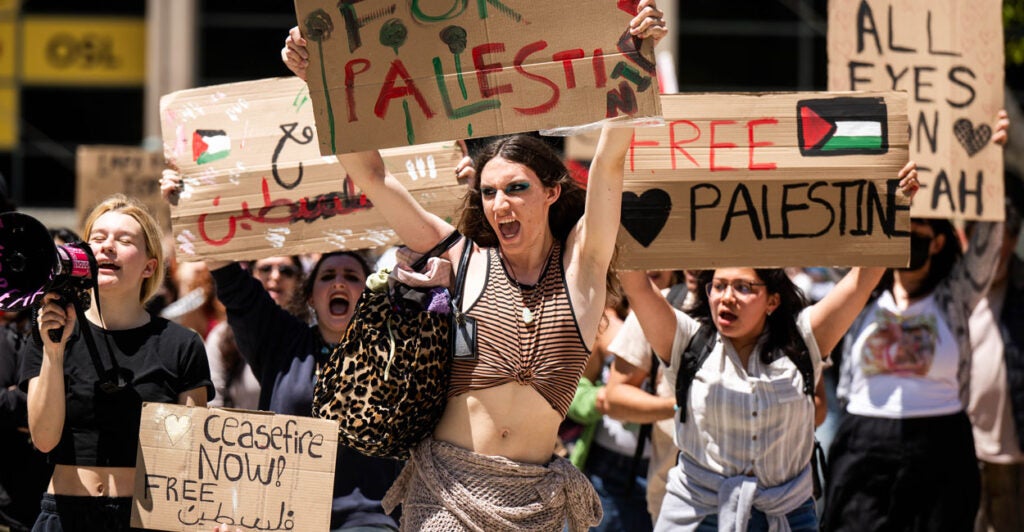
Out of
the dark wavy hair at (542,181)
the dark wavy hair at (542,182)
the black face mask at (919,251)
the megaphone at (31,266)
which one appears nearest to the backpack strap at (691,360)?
the dark wavy hair at (542,182)

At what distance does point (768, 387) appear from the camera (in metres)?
5.12

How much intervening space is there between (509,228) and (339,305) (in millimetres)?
1471

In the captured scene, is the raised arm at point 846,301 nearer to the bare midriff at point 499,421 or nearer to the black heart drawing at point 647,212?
the black heart drawing at point 647,212

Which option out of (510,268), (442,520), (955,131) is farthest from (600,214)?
(955,131)

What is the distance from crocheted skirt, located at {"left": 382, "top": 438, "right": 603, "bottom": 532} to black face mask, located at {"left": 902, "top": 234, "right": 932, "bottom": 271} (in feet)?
8.95

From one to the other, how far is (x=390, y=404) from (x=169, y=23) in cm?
1562

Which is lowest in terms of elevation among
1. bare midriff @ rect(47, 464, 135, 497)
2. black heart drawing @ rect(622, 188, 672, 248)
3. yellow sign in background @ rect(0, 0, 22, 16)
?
bare midriff @ rect(47, 464, 135, 497)

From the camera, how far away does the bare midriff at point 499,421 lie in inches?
164

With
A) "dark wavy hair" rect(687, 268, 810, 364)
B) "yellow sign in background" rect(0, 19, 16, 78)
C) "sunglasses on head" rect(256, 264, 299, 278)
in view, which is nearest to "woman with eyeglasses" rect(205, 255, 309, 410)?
"sunglasses on head" rect(256, 264, 299, 278)

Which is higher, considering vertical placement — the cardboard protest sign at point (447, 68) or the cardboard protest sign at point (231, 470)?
the cardboard protest sign at point (447, 68)

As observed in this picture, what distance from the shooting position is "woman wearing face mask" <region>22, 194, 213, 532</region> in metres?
4.48

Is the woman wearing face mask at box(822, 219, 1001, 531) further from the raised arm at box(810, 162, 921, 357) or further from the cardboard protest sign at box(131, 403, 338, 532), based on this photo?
the cardboard protest sign at box(131, 403, 338, 532)

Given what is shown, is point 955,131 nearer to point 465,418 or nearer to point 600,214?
point 600,214

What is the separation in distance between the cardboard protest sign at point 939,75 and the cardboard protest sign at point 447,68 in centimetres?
210
